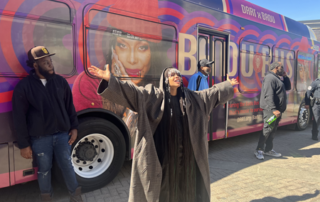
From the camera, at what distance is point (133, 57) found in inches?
152

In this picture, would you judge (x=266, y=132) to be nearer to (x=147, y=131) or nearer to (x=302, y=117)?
(x=147, y=131)

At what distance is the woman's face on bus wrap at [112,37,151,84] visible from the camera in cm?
370

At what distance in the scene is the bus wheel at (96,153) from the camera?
342 centimetres

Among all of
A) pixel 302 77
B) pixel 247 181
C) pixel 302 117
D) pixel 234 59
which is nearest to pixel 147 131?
pixel 247 181

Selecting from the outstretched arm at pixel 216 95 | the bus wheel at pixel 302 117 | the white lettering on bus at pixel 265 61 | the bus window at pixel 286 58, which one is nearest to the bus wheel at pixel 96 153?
the outstretched arm at pixel 216 95

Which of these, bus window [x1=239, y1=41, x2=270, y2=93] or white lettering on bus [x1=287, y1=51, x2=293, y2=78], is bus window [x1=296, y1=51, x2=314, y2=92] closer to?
white lettering on bus [x1=287, y1=51, x2=293, y2=78]

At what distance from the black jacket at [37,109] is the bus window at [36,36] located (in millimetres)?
295

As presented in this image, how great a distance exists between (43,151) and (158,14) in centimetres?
286

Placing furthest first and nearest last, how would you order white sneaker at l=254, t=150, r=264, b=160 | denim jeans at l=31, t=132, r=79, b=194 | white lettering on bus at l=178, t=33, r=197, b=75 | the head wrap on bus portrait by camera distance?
white sneaker at l=254, t=150, r=264, b=160
white lettering on bus at l=178, t=33, r=197, b=75
the head wrap on bus portrait
denim jeans at l=31, t=132, r=79, b=194

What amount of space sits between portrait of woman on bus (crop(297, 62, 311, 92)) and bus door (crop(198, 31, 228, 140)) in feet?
12.9

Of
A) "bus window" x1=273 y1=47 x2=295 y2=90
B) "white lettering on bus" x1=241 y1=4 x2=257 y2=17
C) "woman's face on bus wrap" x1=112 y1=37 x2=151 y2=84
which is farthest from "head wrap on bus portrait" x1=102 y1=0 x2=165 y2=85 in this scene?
"bus window" x1=273 y1=47 x2=295 y2=90

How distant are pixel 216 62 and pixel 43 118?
151 inches

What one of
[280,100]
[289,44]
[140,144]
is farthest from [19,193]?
[289,44]

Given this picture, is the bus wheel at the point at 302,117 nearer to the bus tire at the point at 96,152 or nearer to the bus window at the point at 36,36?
the bus tire at the point at 96,152
